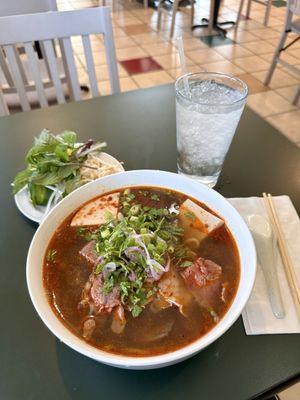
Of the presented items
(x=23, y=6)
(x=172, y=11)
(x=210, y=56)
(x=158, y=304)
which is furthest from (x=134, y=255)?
(x=172, y=11)

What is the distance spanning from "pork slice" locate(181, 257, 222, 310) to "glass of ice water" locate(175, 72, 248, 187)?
0.36m

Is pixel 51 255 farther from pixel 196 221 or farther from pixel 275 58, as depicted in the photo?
pixel 275 58

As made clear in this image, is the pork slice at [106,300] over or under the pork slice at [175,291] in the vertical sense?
over

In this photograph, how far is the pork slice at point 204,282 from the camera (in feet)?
2.19

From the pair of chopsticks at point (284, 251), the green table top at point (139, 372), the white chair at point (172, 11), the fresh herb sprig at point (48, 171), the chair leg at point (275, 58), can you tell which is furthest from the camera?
the white chair at point (172, 11)

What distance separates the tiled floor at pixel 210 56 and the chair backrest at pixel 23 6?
126 centimetres

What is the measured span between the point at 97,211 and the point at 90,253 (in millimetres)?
122

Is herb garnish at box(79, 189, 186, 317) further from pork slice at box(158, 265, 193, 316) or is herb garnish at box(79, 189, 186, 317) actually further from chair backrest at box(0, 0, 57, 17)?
chair backrest at box(0, 0, 57, 17)

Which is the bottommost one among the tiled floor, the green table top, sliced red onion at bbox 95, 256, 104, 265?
the tiled floor

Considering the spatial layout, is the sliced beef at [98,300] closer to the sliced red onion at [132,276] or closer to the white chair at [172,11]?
the sliced red onion at [132,276]

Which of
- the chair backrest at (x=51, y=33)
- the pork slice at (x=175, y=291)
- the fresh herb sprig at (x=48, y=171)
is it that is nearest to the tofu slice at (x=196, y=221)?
the pork slice at (x=175, y=291)

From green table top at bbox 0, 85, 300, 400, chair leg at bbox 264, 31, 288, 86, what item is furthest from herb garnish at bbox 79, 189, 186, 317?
chair leg at bbox 264, 31, 288, 86

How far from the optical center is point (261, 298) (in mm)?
718

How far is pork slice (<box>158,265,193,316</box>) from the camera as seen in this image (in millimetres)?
669
